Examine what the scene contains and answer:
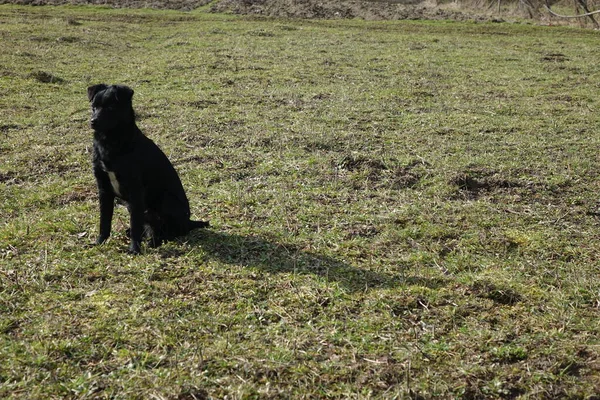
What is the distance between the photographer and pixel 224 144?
838cm

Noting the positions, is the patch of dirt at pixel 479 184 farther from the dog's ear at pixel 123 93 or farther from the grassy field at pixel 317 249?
the dog's ear at pixel 123 93

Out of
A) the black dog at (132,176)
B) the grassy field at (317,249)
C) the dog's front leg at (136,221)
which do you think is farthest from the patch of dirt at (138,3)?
the dog's front leg at (136,221)

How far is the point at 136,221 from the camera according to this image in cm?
499

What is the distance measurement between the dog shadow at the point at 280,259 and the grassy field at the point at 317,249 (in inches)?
0.8

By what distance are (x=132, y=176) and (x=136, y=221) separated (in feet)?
1.25

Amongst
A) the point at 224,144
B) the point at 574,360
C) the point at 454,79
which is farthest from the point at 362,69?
the point at 574,360

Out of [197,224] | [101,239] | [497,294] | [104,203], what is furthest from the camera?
[197,224]

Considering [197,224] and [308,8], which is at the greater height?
[308,8]

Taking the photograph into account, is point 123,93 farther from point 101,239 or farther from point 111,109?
point 101,239

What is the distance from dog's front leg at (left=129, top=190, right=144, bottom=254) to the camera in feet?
16.2

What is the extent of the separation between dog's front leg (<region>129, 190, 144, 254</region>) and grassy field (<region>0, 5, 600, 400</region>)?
0.10 m

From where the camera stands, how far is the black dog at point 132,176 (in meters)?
4.86

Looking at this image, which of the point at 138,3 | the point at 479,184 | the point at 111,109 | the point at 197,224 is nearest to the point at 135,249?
the point at 197,224

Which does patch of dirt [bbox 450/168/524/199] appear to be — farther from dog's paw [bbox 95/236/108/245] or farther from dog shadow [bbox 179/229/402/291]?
dog's paw [bbox 95/236/108/245]
